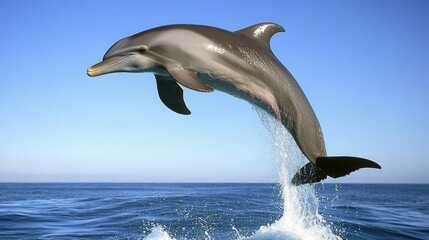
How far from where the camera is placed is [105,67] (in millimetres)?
4504

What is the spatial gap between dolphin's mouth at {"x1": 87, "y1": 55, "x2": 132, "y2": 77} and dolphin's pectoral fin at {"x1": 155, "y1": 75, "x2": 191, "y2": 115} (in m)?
0.76

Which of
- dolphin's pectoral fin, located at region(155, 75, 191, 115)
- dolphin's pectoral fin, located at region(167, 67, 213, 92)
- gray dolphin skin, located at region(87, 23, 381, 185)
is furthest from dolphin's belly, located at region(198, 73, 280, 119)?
dolphin's pectoral fin, located at region(155, 75, 191, 115)

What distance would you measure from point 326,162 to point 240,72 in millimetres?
1570

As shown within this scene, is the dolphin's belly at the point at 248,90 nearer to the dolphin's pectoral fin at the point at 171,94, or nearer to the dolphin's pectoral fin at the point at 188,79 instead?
the dolphin's pectoral fin at the point at 188,79

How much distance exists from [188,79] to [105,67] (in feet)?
2.95

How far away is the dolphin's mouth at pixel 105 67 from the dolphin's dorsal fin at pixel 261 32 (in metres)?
1.74

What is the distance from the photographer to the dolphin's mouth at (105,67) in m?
4.37

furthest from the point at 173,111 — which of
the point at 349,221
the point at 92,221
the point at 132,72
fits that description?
the point at 349,221

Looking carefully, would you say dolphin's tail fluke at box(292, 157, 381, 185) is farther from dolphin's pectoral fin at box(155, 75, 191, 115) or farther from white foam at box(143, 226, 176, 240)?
white foam at box(143, 226, 176, 240)

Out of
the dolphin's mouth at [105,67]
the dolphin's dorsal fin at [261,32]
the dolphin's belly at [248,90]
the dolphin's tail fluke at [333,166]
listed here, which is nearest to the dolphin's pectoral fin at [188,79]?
the dolphin's belly at [248,90]

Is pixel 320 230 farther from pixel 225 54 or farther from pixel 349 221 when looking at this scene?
pixel 225 54

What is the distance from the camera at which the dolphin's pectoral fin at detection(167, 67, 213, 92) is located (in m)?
4.42

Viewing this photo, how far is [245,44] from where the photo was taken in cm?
527

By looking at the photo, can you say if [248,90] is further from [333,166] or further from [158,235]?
[158,235]
